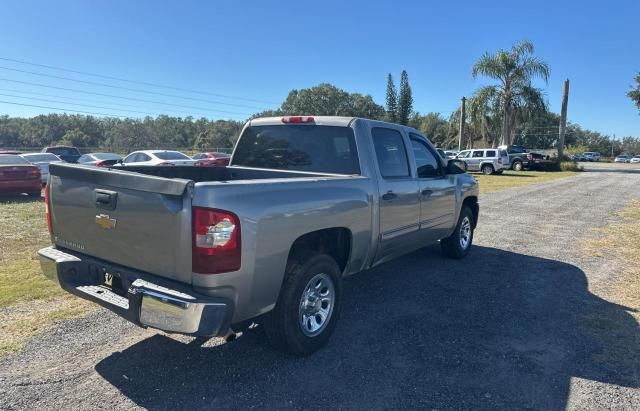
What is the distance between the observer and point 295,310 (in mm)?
3369

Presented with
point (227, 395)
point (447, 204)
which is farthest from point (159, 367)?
point (447, 204)

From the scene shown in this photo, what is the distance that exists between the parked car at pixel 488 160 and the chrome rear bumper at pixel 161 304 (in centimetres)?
2815

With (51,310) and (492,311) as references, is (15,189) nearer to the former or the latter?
(51,310)

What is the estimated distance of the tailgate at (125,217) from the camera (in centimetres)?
273

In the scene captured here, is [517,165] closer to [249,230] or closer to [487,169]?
[487,169]

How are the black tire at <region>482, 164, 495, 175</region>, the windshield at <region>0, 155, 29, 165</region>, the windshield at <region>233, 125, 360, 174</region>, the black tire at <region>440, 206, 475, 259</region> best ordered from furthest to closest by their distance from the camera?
the black tire at <region>482, 164, 495, 175</region>, the windshield at <region>0, 155, 29, 165</region>, the black tire at <region>440, 206, 475, 259</region>, the windshield at <region>233, 125, 360, 174</region>

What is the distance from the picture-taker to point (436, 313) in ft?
15.0

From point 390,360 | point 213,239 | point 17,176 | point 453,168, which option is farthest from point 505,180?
point 213,239

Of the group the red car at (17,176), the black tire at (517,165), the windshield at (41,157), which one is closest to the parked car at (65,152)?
the windshield at (41,157)

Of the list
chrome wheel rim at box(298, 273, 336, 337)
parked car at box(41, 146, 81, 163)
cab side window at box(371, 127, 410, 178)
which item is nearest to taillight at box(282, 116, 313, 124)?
cab side window at box(371, 127, 410, 178)

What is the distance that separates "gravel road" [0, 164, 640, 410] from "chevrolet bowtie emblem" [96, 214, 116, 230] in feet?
3.65

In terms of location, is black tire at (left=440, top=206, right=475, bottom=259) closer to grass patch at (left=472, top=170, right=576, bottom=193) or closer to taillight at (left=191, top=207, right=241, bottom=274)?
taillight at (left=191, top=207, right=241, bottom=274)

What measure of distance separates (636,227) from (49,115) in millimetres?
95799

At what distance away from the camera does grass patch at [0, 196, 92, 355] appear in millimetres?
3980
